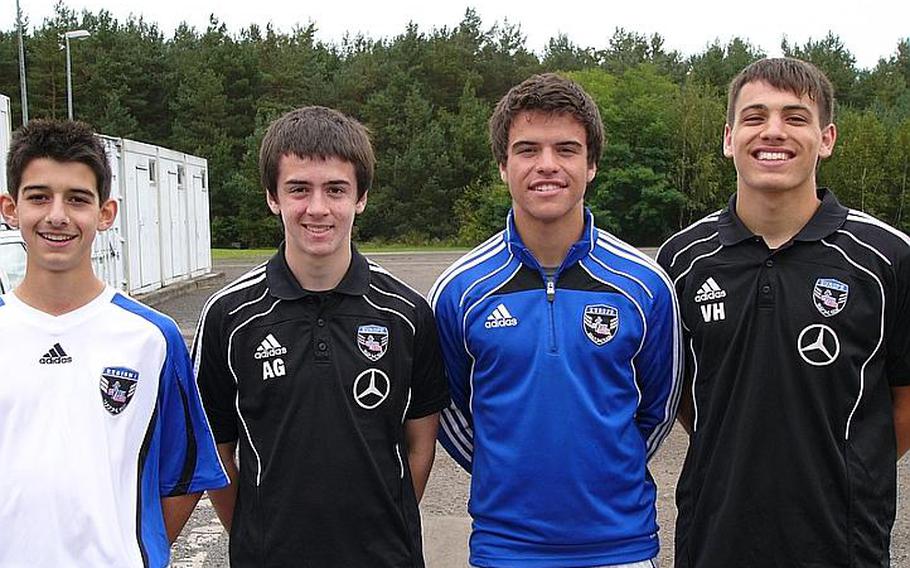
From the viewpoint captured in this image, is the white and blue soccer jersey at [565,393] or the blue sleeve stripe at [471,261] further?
the blue sleeve stripe at [471,261]

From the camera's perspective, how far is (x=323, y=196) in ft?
10.1

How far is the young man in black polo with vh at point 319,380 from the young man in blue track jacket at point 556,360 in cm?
22

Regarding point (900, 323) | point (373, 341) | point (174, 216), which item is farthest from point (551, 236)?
point (174, 216)

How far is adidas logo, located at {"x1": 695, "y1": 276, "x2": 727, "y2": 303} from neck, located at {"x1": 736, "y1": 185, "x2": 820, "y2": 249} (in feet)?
0.72

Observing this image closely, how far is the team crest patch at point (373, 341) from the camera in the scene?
9.92ft

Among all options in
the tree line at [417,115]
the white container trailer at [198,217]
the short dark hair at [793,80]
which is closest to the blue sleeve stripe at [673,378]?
the short dark hair at [793,80]

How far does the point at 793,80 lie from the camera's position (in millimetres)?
3158

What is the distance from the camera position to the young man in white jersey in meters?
2.57

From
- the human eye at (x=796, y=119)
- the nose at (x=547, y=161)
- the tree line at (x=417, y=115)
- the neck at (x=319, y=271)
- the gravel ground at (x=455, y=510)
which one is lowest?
the gravel ground at (x=455, y=510)

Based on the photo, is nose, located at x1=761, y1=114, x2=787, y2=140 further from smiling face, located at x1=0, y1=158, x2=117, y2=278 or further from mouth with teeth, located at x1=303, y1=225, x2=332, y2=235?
smiling face, located at x1=0, y1=158, x2=117, y2=278

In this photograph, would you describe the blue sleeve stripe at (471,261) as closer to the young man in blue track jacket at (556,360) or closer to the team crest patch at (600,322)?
the young man in blue track jacket at (556,360)

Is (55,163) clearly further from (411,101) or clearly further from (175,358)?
(411,101)

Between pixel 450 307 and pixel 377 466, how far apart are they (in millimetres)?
610

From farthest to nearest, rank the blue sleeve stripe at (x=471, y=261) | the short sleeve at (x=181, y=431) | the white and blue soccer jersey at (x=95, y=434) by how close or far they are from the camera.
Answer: the blue sleeve stripe at (x=471, y=261) → the short sleeve at (x=181, y=431) → the white and blue soccer jersey at (x=95, y=434)
